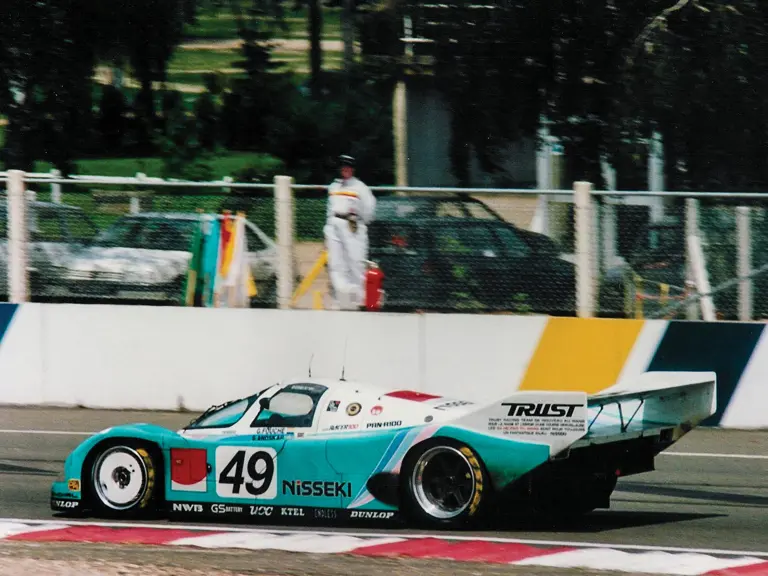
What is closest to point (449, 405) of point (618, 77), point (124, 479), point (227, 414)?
A: point (227, 414)

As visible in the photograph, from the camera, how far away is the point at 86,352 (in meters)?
13.5

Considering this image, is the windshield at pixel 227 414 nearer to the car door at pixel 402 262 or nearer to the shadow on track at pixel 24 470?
the shadow on track at pixel 24 470

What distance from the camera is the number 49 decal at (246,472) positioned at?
8125 mm

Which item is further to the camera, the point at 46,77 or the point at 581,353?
the point at 46,77

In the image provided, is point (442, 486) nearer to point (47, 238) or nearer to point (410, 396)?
point (410, 396)

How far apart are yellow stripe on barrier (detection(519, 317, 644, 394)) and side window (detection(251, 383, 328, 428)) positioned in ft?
15.4

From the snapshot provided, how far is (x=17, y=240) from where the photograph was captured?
13867mm

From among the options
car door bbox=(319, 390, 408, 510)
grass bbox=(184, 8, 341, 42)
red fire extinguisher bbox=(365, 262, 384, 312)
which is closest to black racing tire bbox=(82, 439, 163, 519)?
car door bbox=(319, 390, 408, 510)

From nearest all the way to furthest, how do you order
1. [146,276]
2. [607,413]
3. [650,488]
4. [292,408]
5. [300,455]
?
1. [607,413]
2. [300,455]
3. [292,408]
4. [650,488]
5. [146,276]

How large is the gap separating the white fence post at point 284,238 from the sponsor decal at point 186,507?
504 cm

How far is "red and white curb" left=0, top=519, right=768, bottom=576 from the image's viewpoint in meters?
7.02

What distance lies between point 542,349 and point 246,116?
10.6 meters

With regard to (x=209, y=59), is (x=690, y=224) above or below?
below

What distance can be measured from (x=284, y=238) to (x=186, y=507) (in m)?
5.23
